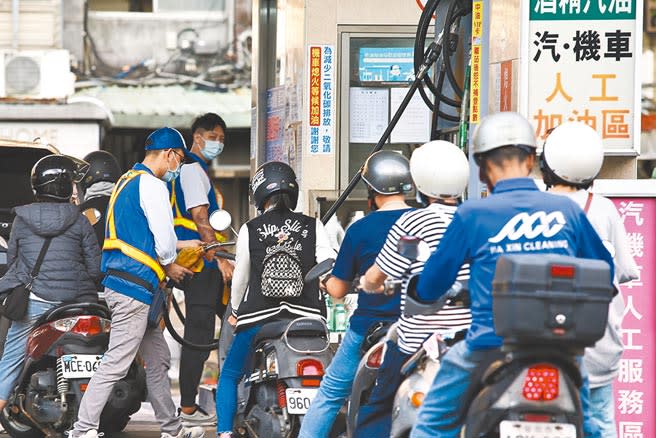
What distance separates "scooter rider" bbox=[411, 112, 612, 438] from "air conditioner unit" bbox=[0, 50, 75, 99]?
1959 cm

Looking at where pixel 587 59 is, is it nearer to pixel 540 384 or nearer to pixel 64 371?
pixel 540 384

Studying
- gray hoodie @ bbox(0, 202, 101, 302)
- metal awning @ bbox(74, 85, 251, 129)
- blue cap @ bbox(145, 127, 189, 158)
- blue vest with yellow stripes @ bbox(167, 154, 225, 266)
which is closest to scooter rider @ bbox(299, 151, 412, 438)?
blue cap @ bbox(145, 127, 189, 158)

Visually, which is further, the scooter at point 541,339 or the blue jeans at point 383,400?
the blue jeans at point 383,400

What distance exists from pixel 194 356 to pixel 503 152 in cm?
553

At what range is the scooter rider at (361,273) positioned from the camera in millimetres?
7332

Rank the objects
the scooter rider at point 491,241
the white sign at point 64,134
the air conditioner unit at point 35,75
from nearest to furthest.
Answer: the scooter rider at point 491,241, the white sign at point 64,134, the air conditioner unit at point 35,75

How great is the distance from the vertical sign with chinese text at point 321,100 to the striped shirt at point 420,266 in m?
6.27

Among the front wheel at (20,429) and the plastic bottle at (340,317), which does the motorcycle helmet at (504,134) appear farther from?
the plastic bottle at (340,317)

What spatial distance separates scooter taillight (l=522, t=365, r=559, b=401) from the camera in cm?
525

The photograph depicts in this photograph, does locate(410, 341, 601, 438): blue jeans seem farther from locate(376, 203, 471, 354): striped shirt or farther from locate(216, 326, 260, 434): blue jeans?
locate(216, 326, 260, 434): blue jeans

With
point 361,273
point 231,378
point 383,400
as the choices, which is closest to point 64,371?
point 231,378

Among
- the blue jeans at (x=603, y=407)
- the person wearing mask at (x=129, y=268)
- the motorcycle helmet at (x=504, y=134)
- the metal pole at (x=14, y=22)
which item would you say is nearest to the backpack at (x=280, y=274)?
the person wearing mask at (x=129, y=268)

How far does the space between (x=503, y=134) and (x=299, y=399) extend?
105 inches

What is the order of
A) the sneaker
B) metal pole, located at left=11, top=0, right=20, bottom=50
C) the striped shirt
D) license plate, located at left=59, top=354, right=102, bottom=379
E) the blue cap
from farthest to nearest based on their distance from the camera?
metal pole, located at left=11, top=0, right=20, bottom=50 < the sneaker < the blue cap < license plate, located at left=59, top=354, right=102, bottom=379 < the striped shirt
